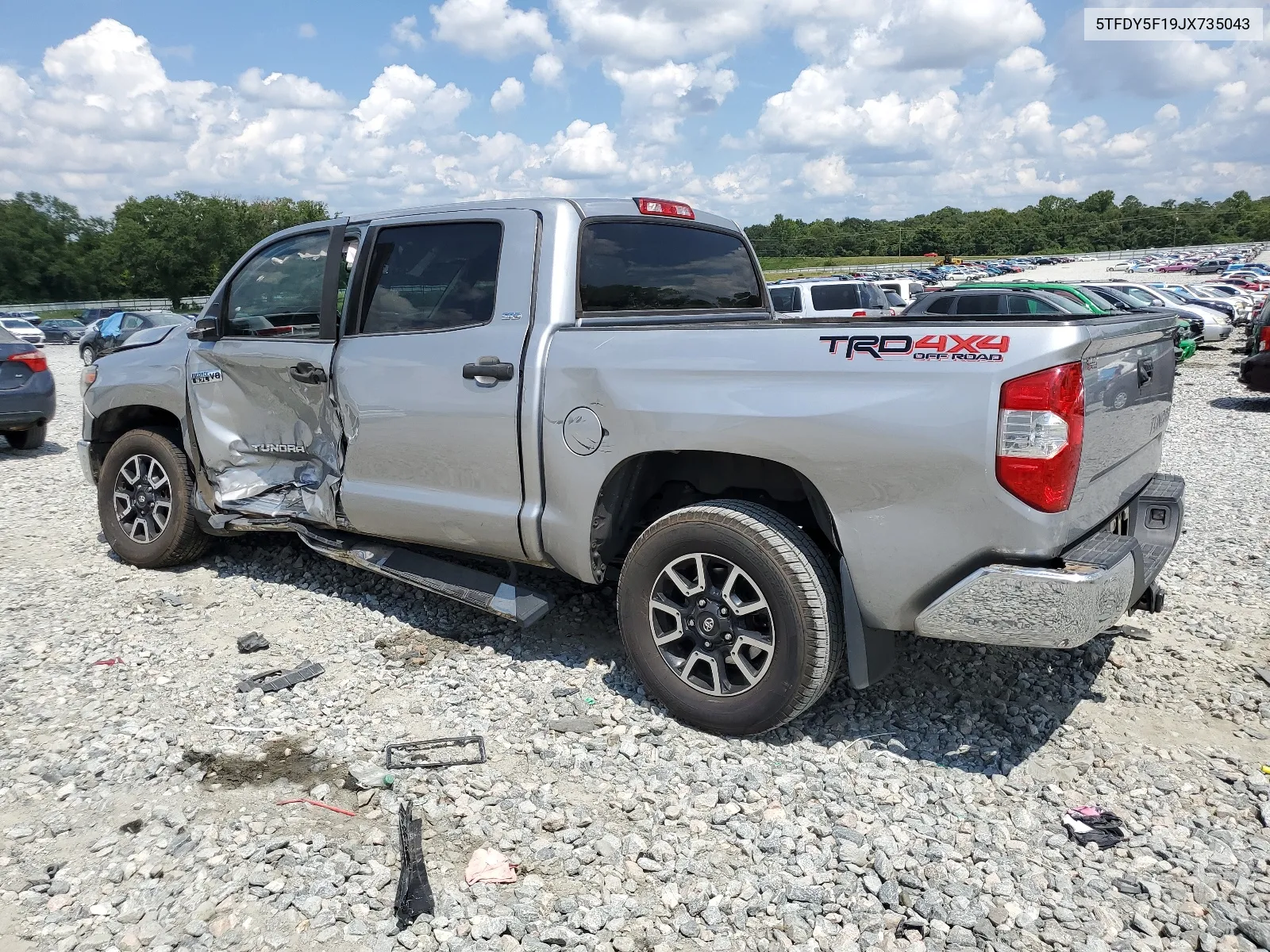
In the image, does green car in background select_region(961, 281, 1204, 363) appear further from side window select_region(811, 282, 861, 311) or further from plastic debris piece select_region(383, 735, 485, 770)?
plastic debris piece select_region(383, 735, 485, 770)

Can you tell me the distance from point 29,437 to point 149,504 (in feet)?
21.6

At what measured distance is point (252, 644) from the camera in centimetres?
462

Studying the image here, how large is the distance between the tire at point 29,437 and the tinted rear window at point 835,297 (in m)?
12.2

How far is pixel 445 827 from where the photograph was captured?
3121 mm

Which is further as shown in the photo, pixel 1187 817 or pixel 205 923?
pixel 1187 817

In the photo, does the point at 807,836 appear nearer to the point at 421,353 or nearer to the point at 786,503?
the point at 786,503

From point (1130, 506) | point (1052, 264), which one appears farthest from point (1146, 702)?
point (1052, 264)

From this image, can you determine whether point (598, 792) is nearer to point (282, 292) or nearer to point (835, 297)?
point (282, 292)

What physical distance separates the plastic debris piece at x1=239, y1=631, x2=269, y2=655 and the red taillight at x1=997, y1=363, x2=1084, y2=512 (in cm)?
357

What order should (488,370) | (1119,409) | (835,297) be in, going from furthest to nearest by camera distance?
1. (835,297)
2. (488,370)
3. (1119,409)

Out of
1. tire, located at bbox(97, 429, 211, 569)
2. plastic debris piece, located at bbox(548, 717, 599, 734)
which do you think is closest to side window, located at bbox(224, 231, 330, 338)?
tire, located at bbox(97, 429, 211, 569)

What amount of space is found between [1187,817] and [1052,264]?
309ft

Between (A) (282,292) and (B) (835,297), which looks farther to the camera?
(B) (835,297)

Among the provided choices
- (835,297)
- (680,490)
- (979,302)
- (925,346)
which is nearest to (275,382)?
(680,490)
